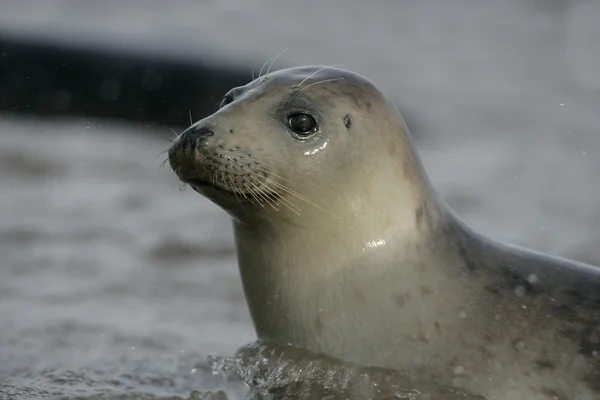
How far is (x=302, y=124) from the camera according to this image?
4238 millimetres

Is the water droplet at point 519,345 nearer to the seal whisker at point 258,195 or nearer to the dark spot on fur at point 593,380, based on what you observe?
the dark spot on fur at point 593,380

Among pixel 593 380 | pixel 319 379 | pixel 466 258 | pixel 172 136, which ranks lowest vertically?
pixel 593 380

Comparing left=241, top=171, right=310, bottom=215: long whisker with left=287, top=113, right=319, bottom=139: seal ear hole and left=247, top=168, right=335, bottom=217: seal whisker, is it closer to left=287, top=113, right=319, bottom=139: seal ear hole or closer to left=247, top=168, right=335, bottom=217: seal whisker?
left=247, top=168, right=335, bottom=217: seal whisker

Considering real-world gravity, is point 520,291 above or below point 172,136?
below

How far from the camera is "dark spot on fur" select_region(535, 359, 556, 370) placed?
162 inches

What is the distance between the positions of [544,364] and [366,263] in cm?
68

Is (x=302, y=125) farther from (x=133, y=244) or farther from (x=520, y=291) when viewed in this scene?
(x=133, y=244)

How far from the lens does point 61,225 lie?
8.10m

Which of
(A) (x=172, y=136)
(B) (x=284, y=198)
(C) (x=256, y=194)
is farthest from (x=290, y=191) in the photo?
(A) (x=172, y=136)

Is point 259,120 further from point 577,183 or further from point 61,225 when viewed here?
point 577,183

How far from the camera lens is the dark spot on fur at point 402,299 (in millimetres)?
4215

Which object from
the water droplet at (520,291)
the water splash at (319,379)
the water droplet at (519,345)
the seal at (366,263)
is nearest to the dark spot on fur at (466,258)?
the seal at (366,263)

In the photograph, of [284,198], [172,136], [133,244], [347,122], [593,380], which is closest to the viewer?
[593,380]

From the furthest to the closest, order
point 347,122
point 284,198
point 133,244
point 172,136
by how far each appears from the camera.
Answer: point 172,136 < point 133,244 < point 347,122 < point 284,198
